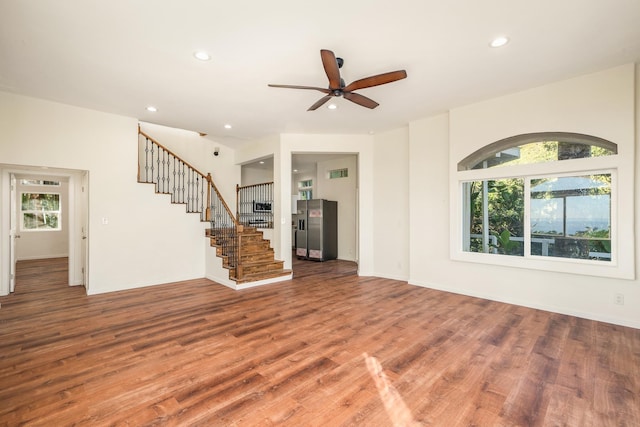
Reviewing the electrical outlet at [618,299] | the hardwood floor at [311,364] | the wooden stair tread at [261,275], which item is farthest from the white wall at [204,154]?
the electrical outlet at [618,299]

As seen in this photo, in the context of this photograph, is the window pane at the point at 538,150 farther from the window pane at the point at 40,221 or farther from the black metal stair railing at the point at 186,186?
the window pane at the point at 40,221

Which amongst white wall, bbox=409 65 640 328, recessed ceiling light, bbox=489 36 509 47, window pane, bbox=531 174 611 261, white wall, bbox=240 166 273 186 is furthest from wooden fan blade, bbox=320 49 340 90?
white wall, bbox=240 166 273 186

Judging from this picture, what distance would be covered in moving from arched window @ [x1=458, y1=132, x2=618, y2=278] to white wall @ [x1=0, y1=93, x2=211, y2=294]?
5735mm

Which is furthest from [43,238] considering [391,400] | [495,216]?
[495,216]

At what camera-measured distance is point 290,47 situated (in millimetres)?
3068

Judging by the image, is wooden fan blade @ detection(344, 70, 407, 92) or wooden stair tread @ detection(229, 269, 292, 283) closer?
wooden fan blade @ detection(344, 70, 407, 92)

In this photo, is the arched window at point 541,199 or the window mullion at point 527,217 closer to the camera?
the arched window at point 541,199

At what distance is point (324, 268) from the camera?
7391 millimetres

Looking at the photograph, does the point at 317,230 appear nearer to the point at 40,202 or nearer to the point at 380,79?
the point at 380,79

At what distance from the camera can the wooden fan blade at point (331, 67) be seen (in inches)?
105

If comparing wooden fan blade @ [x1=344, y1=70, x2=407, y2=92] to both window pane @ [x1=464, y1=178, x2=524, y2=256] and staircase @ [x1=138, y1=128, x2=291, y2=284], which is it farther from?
staircase @ [x1=138, y1=128, x2=291, y2=284]

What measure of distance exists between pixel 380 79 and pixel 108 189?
16.6 feet

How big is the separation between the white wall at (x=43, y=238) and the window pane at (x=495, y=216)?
36.4 feet

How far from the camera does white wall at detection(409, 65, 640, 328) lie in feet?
11.6
